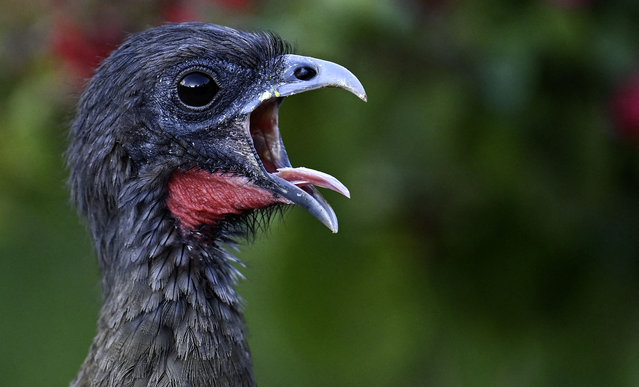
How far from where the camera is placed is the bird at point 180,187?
97.0 inches

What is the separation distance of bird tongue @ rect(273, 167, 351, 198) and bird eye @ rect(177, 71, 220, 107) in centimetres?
26

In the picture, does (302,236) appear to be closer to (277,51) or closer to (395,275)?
(395,275)

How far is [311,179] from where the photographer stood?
8.23ft

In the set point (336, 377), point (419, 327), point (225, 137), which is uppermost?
point (225, 137)

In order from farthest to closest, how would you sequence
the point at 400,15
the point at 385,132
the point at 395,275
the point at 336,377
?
1. the point at 336,377
2. the point at 395,275
3. the point at 385,132
4. the point at 400,15

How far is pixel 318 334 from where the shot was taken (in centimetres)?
459

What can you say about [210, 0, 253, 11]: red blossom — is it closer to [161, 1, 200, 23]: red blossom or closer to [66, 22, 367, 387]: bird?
[161, 1, 200, 23]: red blossom

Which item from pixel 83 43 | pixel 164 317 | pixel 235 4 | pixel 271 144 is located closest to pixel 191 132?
pixel 271 144

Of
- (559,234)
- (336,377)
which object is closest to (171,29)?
(559,234)

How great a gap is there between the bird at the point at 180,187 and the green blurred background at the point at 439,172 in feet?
1.47

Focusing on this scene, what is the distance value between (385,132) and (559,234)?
35.2 inches

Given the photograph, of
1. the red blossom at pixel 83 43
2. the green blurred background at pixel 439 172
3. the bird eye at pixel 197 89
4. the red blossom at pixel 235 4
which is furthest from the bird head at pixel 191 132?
Result: the red blossom at pixel 83 43

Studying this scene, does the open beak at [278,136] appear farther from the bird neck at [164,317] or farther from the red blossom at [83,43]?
the red blossom at [83,43]

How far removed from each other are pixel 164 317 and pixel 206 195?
1.10 ft
